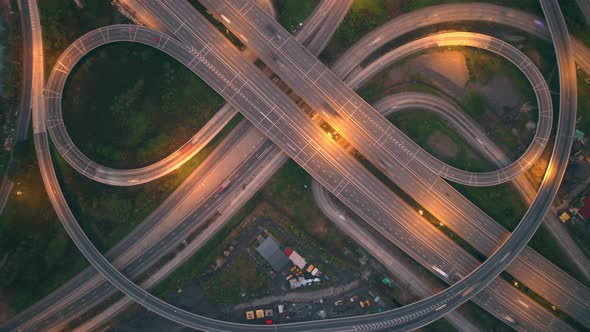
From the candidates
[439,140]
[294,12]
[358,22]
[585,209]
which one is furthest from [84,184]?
[585,209]

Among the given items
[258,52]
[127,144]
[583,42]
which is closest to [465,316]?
[583,42]

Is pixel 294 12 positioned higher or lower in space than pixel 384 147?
higher

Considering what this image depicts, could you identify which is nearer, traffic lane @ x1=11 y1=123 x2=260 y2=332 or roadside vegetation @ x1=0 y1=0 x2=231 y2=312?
roadside vegetation @ x1=0 y1=0 x2=231 y2=312

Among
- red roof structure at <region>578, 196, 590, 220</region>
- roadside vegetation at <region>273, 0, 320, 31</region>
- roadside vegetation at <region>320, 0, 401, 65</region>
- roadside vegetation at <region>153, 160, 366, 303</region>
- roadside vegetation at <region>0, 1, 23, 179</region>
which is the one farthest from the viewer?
roadside vegetation at <region>320, 0, 401, 65</region>

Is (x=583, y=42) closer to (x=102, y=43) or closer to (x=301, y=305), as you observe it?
(x=301, y=305)

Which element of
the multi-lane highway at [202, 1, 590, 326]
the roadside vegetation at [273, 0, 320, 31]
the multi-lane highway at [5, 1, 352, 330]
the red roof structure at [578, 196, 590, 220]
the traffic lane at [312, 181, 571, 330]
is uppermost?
the red roof structure at [578, 196, 590, 220]

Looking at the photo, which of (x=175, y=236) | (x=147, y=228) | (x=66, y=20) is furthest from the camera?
(x=175, y=236)

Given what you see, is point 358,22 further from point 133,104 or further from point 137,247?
point 137,247

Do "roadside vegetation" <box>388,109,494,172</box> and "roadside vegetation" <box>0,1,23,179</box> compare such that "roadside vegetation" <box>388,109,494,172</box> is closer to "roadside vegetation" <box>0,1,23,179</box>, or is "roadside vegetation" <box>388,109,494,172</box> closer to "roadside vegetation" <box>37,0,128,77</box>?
"roadside vegetation" <box>37,0,128,77</box>

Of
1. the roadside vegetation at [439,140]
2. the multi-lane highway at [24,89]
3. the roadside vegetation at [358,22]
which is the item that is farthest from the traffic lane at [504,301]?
the multi-lane highway at [24,89]

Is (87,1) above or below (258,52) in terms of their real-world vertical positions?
below

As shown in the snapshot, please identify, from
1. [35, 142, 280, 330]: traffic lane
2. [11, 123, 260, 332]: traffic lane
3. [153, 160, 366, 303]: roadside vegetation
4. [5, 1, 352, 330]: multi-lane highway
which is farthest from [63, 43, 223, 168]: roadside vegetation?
[153, 160, 366, 303]: roadside vegetation
